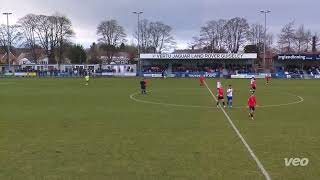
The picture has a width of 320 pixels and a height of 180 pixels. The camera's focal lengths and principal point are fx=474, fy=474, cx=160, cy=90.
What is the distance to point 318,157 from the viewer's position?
14.8m

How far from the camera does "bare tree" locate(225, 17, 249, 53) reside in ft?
388

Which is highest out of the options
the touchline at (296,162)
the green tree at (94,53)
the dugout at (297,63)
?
the green tree at (94,53)

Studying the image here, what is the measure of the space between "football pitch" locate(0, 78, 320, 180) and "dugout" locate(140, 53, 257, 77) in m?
74.3

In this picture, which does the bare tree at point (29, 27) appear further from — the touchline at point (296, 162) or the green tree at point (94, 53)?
the touchline at point (296, 162)

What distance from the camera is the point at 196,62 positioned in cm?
10962

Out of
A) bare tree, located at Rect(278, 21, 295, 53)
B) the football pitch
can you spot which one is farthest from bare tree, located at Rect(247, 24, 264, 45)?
the football pitch

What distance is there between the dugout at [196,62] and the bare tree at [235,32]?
12913mm

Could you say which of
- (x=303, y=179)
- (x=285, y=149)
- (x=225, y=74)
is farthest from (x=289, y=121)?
(x=225, y=74)

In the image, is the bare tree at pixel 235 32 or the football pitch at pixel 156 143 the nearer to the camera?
the football pitch at pixel 156 143

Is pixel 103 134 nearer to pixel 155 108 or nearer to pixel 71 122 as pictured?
pixel 71 122

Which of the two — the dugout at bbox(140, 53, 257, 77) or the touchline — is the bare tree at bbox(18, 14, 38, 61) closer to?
the dugout at bbox(140, 53, 257, 77)

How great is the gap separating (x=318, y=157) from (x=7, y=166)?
9.44 meters

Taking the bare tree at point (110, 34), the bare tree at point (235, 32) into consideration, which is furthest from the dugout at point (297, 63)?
the bare tree at point (110, 34)

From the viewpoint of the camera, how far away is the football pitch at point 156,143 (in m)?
13.0
